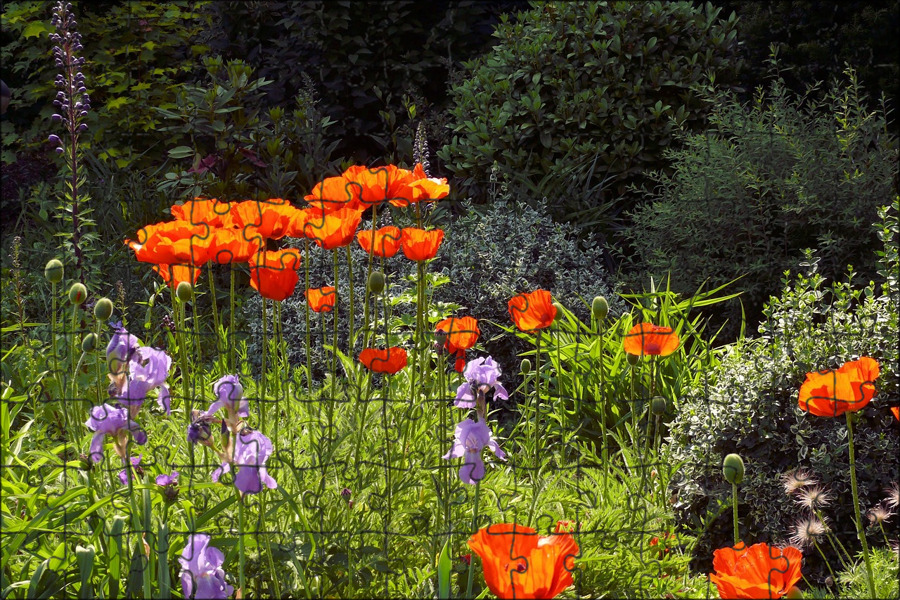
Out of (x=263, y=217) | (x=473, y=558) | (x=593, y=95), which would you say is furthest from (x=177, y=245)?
(x=593, y=95)

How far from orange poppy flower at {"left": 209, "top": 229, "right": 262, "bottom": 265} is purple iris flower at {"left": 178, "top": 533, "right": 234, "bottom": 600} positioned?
0.57m

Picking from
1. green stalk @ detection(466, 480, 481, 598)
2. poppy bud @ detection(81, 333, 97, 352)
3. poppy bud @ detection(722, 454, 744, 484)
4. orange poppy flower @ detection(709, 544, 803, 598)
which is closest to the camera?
orange poppy flower @ detection(709, 544, 803, 598)

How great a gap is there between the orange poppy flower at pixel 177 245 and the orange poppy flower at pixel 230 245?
0.06 ft

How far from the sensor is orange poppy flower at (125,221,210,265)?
171 cm

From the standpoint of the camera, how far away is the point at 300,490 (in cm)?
183

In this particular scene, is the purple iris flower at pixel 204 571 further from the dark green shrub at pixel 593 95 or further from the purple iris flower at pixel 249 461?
the dark green shrub at pixel 593 95

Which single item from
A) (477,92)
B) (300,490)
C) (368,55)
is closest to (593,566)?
(300,490)

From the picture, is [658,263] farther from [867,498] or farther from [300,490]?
[300,490]

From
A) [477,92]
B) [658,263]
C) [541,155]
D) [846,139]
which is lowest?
[658,263]

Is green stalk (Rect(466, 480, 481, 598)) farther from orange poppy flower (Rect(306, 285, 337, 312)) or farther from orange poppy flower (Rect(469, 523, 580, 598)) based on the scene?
orange poppy flower (Rect(306, 285, 337, 312))

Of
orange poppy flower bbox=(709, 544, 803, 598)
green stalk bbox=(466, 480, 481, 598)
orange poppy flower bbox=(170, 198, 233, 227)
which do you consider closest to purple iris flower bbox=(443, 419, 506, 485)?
green stalk bbox=(466, 480, 481, 598)

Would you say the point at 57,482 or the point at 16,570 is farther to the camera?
the point at 57,482

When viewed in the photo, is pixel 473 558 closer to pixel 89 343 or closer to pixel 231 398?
pixel 231 398

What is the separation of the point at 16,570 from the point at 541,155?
351cm
